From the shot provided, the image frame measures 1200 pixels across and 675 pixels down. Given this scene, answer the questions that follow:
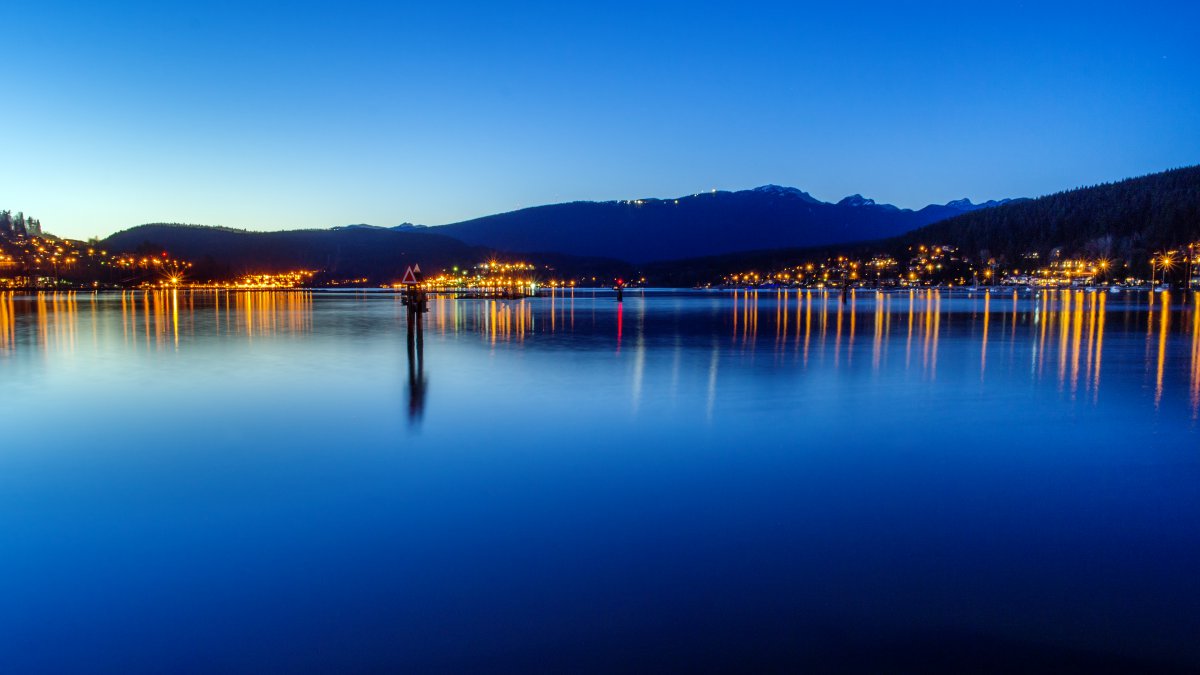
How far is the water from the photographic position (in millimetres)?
4469

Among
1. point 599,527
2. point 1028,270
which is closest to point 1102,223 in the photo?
point 1028,270

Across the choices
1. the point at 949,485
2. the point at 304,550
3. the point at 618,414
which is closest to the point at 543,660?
the point at 304,550

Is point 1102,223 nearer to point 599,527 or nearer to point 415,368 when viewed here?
point 415,368

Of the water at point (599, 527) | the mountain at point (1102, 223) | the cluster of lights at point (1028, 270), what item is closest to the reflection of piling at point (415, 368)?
the water at point (599, 527)

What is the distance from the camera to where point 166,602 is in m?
5.01

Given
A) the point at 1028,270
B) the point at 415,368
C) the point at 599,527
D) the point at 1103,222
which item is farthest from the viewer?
the point at 1028,270

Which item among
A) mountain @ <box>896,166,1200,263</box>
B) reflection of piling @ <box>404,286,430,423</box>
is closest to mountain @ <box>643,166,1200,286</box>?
mountain @ <box>896,166,1200,263</box>

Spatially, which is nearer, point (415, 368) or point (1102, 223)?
point (415, 368)

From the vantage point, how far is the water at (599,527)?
447 cm

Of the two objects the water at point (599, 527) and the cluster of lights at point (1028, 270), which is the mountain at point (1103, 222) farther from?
the water at point (599, 527)

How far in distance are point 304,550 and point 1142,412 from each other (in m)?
12.7

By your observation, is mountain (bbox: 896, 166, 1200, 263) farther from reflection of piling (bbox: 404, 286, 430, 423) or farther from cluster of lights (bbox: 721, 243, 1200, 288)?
reflection of piling (bbox: 404, 286, 430, 423)

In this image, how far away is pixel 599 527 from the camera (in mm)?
6453

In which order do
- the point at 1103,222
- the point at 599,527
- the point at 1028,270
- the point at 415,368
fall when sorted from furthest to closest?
the point at 1028,270 < the point at 1103,222 < the point at 415,368 < the point at 599,527
